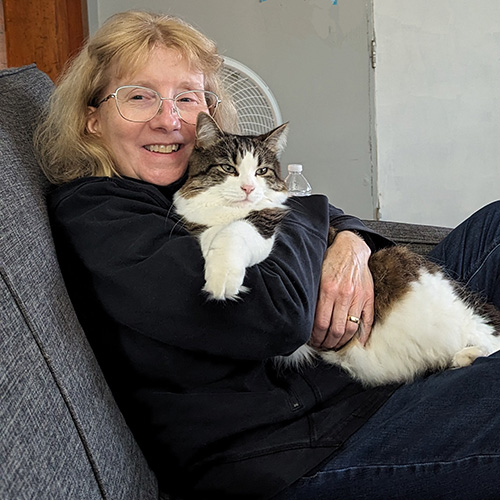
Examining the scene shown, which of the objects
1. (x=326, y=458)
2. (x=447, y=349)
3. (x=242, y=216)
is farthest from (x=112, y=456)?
(x=447, y=349)

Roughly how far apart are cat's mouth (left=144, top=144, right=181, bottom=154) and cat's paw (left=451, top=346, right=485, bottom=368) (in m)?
0.83

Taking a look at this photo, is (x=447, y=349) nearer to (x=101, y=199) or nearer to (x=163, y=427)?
(x=163, y=427)

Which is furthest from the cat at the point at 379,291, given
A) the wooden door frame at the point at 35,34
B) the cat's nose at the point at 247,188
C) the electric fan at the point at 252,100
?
the wooden door frame at the point at 35,34

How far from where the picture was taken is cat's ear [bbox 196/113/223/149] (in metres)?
1.41

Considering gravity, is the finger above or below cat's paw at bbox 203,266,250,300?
below

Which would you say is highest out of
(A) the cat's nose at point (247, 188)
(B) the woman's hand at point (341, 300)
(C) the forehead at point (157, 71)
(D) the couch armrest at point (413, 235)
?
(C) the forehead at point (157, 71)

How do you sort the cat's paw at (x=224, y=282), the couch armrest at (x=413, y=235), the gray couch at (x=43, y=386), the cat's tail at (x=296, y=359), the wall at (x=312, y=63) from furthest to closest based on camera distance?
the wall at (x=312, y=63) < the couch armrest at (x=413, y=235) < the cat's tail at (x=296, y=359) < the cat's paw at (x=224, y=282) < the gray couch at (x=43, y=386)

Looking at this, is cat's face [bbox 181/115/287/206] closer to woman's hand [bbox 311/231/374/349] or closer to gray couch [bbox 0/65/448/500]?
woman's hand [bbox 311/231/374/349]

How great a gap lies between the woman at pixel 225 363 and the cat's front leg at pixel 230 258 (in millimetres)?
31

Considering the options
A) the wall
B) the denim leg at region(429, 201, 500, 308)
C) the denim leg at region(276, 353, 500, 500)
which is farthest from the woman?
the wall

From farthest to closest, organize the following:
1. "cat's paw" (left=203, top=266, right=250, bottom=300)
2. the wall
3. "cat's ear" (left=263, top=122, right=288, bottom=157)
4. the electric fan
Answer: the wall, the electric fan, "cat's ear" (left=263, top=122, right=288, bottom=157), "cat's paw" (left=203, top=266, right=250, bottom=300)

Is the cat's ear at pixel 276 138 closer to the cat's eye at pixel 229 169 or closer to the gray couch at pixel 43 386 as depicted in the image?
the cat's eye at pixel 229 169

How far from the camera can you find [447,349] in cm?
139

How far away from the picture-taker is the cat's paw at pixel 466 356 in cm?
135
